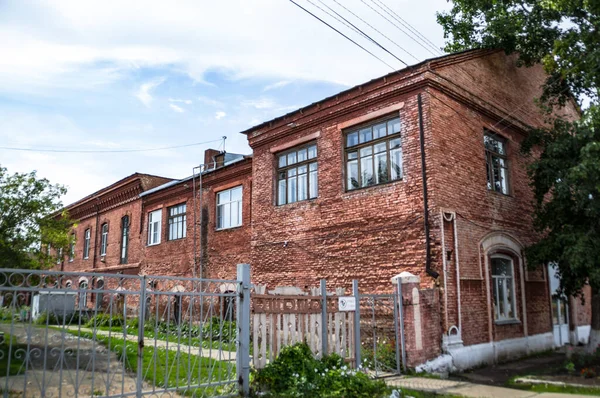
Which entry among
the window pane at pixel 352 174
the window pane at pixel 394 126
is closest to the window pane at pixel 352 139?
the window pane at pixel 352 174

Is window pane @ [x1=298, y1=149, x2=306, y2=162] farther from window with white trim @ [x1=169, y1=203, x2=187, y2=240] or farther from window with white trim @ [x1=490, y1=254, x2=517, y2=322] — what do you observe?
window with white trim @ [x1=169, y1=203, x2=187, y2=240]

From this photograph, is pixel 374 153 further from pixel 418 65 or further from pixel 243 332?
pixel 243 332

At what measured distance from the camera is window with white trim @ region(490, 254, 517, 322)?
1292 centimetres

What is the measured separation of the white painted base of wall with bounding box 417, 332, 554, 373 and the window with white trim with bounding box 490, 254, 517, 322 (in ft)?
2.32

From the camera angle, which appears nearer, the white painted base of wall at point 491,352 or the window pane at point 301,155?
the white painted base of wall at point 491,352

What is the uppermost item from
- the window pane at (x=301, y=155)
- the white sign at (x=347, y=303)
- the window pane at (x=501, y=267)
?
the window pane at (x=301, y=155)

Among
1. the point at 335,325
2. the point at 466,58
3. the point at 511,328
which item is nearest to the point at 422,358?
the point at 335,325

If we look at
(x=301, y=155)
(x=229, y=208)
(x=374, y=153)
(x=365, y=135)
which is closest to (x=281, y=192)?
(x=301, y=155)

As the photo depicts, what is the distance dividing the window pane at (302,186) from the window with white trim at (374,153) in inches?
65.2

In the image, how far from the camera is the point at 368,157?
43.6 ft

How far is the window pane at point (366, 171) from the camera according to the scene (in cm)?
1311

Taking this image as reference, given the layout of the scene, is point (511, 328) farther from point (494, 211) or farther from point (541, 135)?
point (541, 135)

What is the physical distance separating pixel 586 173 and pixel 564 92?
18.1 ft

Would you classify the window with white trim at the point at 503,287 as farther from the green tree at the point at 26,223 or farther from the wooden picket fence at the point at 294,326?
the green tree at the point at 26,223
